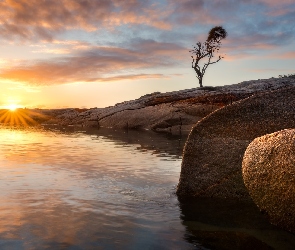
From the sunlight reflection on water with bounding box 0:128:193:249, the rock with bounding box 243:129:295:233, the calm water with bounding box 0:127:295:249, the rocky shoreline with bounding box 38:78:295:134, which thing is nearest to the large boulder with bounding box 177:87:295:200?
the calm water with bounding box 0:127:295:249

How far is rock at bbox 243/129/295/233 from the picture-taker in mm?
6801

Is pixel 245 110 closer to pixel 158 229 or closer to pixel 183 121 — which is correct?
pixel 158 229

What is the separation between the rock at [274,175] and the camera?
268 inches

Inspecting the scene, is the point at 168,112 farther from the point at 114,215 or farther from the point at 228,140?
the point at 114,215

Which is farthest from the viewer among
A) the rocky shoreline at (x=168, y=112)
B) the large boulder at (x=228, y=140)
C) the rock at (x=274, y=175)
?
the rocky shoreline at (x=168, y=112)

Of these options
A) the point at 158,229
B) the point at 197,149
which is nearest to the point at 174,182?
the point at 197,149

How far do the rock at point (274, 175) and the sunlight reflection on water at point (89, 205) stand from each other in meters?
1.65

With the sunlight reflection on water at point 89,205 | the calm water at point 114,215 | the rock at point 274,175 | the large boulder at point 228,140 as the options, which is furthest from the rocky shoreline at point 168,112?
the rock at point 274,175

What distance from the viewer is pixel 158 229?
25.0ft

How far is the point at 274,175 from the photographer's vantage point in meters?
7.04

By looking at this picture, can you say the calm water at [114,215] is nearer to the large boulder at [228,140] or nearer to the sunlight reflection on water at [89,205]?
the sunlight reflection on water at [89,205]

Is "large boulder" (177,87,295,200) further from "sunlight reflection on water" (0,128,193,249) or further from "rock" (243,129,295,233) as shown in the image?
"rock" (243,129,295,233)

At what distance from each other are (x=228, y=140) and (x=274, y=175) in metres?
3.12

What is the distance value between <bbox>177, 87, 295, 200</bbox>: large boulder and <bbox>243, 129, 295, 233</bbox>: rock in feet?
6.43
